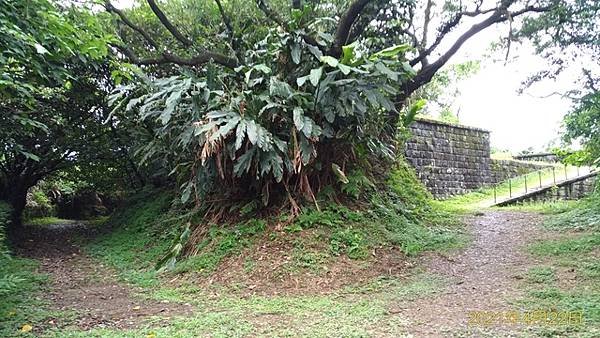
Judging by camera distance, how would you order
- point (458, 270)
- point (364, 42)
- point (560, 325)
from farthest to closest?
point (364, 42), point (458, 270), point (560, 325)

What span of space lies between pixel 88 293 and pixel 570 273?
15.9ft

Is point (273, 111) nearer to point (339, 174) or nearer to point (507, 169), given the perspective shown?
point (339, 174)

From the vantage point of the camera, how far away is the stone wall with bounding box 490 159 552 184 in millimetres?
13135

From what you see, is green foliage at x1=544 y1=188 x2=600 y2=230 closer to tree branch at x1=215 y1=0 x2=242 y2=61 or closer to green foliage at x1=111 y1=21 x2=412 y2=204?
green foliage at x1=111 y1=21 x2=412 y2=204

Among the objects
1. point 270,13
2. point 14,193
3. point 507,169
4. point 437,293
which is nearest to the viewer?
point 437,293

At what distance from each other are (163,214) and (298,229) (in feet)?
11.2

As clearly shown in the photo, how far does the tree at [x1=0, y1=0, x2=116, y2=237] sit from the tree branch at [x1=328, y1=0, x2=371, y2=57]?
3201 mm

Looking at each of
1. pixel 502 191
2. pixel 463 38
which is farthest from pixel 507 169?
pixel 463 38

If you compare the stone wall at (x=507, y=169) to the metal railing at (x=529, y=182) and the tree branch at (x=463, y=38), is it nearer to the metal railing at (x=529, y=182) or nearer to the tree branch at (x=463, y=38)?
the metal railing at (x=529, y=182)

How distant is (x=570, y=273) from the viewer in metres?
4.27

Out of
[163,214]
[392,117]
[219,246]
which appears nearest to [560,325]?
[219,246]

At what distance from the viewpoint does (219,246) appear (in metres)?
5.57

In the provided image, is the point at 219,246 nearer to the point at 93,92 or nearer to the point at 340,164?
the point at 340,164

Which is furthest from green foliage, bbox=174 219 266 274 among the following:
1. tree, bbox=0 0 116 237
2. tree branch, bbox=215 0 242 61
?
tree branch, bbox=215 0 242 61
